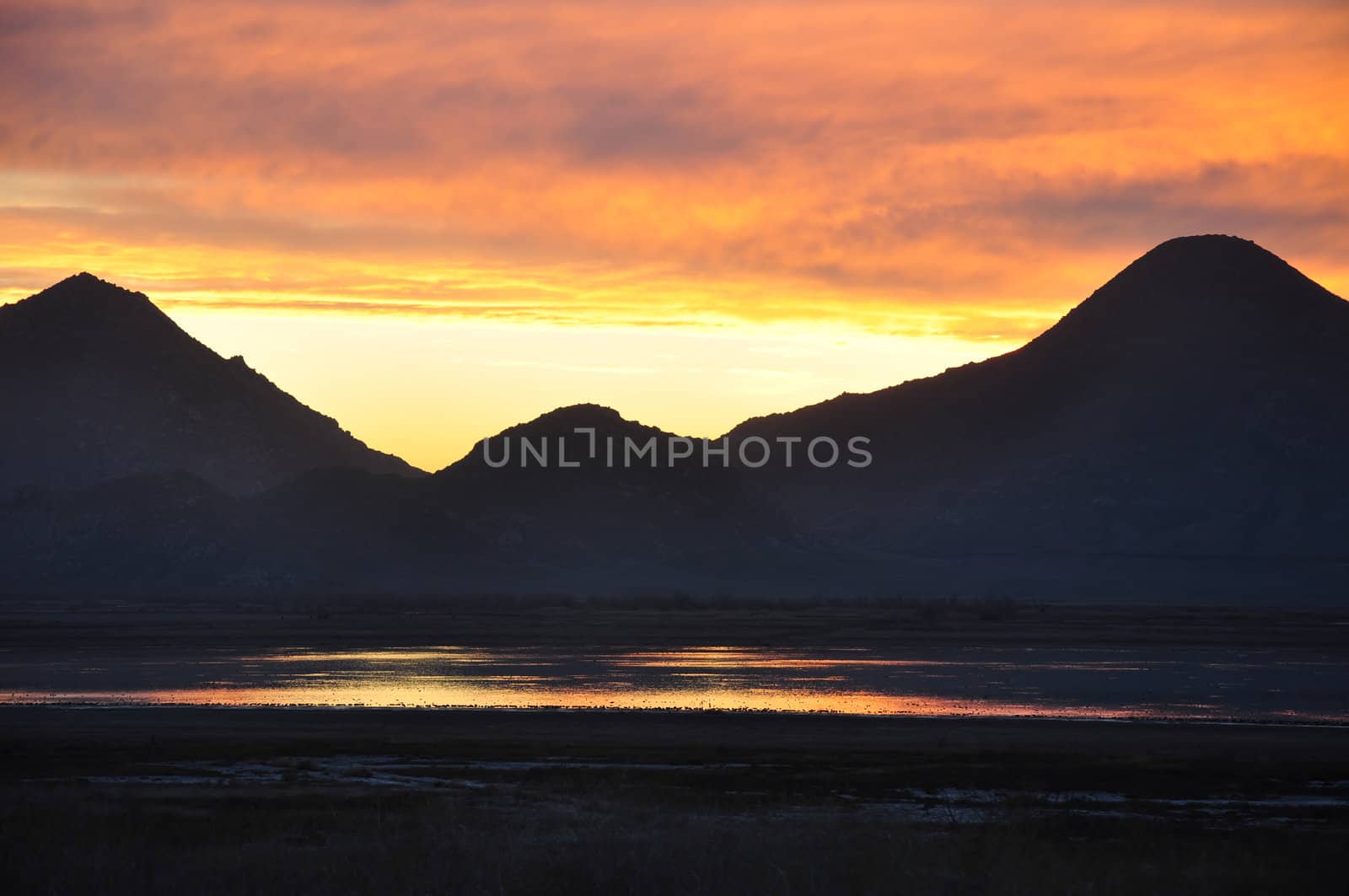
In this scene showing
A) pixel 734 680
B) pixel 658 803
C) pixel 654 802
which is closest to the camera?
pixel 658 803

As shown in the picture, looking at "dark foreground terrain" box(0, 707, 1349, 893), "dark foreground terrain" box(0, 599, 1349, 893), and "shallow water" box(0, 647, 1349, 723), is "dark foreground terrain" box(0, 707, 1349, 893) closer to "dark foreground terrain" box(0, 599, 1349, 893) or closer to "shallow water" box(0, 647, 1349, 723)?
"dark foreground terrain" box(0, 599, 1349, 893)

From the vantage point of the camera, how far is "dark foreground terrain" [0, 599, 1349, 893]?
24469 mm


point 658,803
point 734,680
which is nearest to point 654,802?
point 658,803

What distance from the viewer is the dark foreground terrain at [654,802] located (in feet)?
80.3

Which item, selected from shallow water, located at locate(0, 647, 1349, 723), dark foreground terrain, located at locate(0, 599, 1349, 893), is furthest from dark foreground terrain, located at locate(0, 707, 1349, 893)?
shallow water, located at locate(0, 647, 1349, 723)

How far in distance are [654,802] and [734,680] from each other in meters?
33.8

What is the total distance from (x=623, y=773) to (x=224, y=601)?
14770cm

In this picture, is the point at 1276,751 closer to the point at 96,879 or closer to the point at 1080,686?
the point at 1080,686

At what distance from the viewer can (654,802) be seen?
105ft

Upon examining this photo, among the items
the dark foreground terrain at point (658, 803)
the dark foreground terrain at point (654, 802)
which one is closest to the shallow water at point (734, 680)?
the dark foreground terrain at point (654, 802)

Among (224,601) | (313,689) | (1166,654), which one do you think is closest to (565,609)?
(224,601)

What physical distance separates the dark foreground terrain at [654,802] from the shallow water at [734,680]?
14.2 ft

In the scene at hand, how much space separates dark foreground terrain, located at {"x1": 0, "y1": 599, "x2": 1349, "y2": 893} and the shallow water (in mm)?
4318

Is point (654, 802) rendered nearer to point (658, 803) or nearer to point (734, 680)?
point (658, 803)
